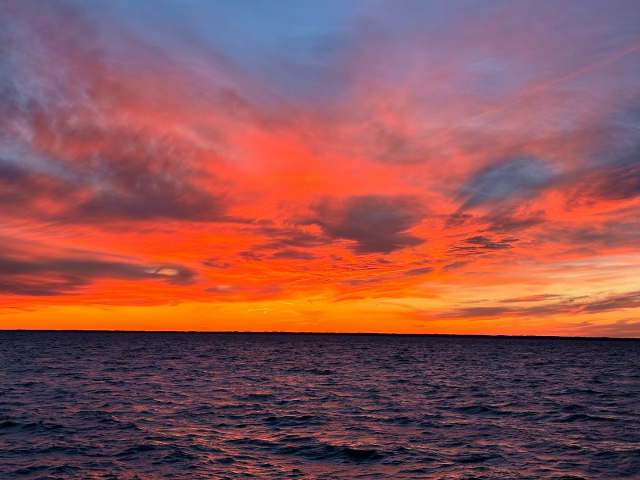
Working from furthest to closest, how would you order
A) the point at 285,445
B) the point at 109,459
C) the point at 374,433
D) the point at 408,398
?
the point at 408,398 < the point at 374,433 < the point at 285,445 < the point at 109,459

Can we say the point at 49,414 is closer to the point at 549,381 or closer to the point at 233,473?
the point at 233,473

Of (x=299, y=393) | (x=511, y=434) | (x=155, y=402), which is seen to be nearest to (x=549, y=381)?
(x=299, y=393)

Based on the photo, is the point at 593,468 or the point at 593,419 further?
the point at 593,419

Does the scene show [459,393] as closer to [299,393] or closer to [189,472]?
[299,393]

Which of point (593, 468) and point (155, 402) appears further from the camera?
point (155, 402)

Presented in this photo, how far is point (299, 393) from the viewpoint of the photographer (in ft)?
170

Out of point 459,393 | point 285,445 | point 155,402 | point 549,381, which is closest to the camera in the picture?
point 285,445

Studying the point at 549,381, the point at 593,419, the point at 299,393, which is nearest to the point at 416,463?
the point at 593,419

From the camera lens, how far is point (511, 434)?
32.4m

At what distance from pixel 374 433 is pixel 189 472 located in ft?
41.5

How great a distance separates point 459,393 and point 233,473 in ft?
116

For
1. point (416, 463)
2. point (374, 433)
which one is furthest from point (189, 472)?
point (374, 433)

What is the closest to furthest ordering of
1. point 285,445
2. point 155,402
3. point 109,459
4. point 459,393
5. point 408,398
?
point 109,459
point 285,445
point 155,402
point 408,398
point 459,393

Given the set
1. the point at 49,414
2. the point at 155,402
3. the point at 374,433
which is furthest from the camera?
the point at 155,402
